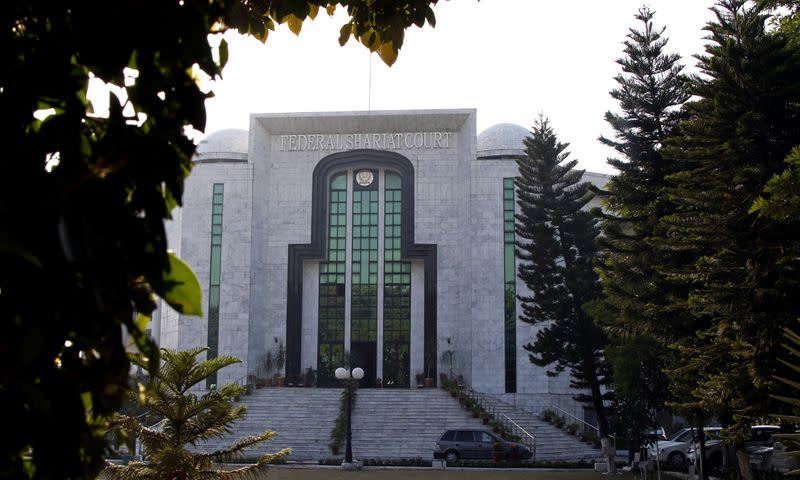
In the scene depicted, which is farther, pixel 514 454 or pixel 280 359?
pixel 280 359

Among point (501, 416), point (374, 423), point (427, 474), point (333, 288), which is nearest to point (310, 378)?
point (333, 288)

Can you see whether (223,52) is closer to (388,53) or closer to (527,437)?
(388,53)

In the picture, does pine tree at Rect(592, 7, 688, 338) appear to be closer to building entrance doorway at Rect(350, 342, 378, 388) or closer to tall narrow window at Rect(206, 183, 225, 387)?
building entrance doorway at Rect(350, 342, 378, 388)

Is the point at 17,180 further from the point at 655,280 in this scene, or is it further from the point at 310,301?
the point at 310,301

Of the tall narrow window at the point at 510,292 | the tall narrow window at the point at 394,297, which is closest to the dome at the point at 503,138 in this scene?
the tall narrow window at the point at 510,292

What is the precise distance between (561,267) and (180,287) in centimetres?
2425

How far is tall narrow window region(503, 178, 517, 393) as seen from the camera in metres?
33.6

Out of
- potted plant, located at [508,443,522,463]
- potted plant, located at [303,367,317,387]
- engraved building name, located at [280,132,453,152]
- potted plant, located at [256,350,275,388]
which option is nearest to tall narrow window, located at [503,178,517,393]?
engraved building name, located at [280,132,453,152]

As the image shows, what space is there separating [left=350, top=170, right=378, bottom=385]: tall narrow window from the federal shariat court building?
59 mm

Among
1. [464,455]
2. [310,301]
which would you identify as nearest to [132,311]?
[464,455]

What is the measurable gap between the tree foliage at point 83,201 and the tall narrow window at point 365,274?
112 feet

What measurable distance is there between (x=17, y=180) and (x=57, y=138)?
0.84ft

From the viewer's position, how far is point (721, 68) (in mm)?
14625

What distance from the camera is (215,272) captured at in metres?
35.3
